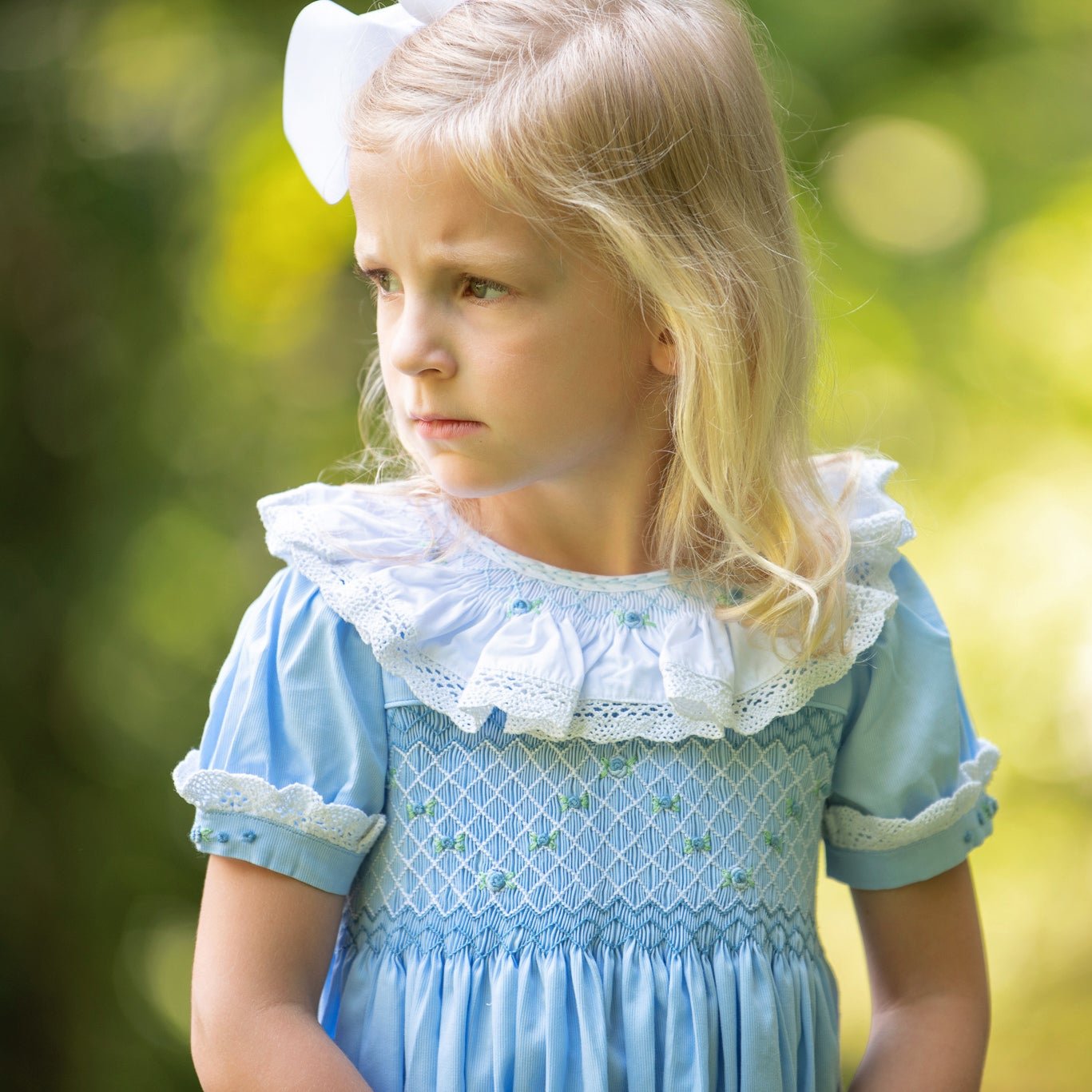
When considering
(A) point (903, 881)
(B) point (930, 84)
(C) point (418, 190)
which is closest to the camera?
(C) point (418, 190)

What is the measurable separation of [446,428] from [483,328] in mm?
68

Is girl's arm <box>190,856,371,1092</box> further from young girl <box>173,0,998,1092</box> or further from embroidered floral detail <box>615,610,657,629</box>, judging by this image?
embroidered floral detail <box>615,610,657,629</box>

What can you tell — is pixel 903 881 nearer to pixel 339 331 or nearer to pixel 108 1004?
pixel 339 331

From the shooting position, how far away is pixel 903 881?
92 centimetres

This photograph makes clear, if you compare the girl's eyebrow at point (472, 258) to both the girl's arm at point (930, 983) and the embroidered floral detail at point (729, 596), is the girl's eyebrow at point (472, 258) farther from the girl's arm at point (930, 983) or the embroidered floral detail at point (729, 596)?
the girl's arm at point (930, 983)

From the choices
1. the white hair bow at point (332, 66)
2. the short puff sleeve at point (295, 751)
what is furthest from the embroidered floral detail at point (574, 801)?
the white hair bow at point (332, 66)

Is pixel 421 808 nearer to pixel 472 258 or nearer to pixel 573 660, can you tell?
pixel 573 660

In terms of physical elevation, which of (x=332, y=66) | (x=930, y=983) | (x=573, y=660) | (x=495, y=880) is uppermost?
(x=332, y=66)

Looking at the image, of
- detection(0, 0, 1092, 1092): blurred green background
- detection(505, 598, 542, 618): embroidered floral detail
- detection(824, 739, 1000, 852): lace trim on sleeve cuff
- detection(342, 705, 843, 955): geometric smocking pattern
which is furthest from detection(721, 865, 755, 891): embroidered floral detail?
detection(0, 0, 1092, 1092): blurred green background

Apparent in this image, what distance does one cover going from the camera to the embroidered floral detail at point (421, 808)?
84cm

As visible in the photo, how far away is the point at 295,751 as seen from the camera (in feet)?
2.68

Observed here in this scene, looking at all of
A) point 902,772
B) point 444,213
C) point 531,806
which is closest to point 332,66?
point 444,213

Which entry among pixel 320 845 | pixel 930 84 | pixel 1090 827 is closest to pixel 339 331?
pixel 930 84

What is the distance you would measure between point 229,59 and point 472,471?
1.01m
